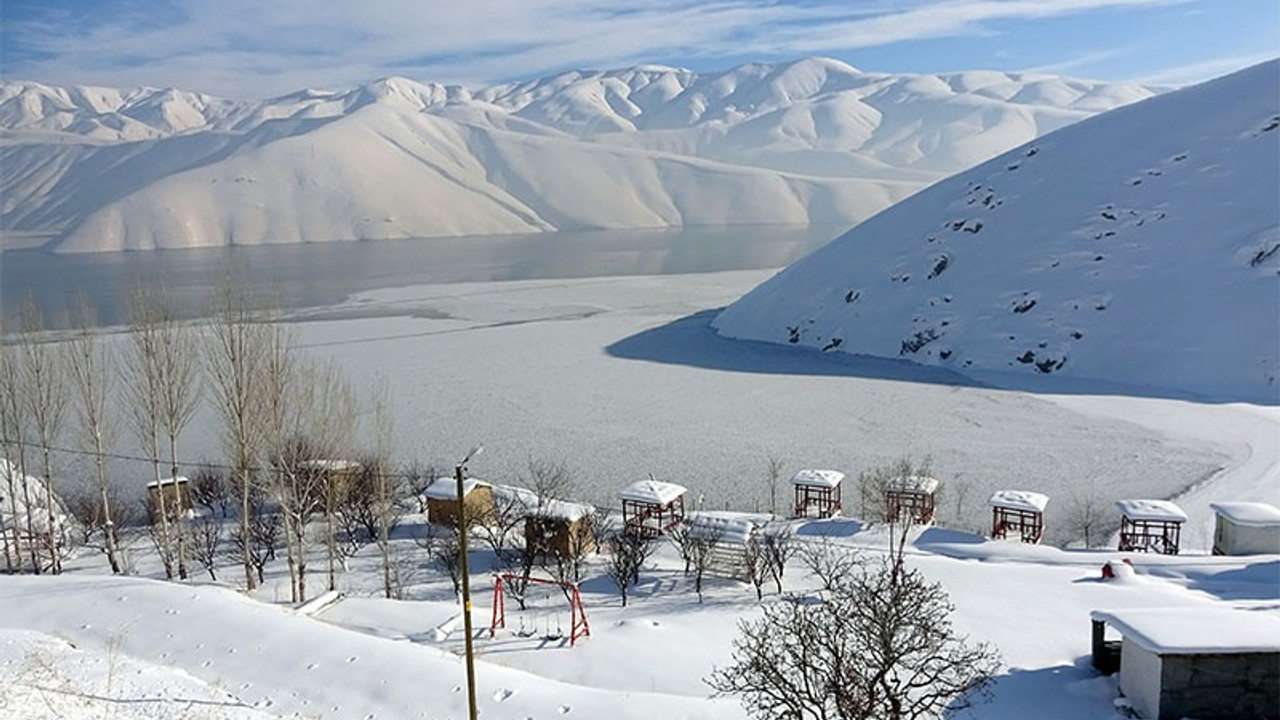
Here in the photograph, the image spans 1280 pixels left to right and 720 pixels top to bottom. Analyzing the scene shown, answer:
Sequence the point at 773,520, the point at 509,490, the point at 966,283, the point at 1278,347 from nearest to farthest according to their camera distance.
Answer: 1. the point at 773,520
2. the point at 509,490
3. the point at 1278,347
4. the point at 966,283

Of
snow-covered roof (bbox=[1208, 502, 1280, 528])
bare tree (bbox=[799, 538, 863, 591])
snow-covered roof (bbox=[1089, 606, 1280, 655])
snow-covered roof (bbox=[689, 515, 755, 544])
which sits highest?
snow-covered roof (bbox=[1089, 606, 1280, 655])

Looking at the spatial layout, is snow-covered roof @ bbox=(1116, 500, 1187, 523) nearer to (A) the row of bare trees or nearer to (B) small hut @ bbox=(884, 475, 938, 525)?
(B) small hut @ bbox=(884, 475, 938, 525)

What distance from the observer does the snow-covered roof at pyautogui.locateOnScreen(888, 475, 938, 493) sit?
73.2 feet

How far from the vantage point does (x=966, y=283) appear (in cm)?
5044

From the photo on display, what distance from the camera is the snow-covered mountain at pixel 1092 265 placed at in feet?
133

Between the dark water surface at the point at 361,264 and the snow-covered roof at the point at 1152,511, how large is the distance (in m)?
57.0

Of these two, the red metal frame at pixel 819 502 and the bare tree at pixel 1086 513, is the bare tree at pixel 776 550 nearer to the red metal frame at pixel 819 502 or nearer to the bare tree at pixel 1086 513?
the red metal frame at pixel 819 502

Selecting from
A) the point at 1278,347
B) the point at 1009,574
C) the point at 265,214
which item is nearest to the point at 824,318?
the point at 1278,347

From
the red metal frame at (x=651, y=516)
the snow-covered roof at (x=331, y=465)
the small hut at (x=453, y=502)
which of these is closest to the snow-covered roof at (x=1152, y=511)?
the red metal frame at (x=651, y=516)

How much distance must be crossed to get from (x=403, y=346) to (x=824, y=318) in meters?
26.3

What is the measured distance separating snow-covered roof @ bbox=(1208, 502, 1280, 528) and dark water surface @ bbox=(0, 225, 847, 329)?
58.9 meters

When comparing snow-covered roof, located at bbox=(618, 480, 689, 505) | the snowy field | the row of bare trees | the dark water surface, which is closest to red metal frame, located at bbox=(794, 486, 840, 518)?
the snowy field

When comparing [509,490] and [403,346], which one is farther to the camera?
[403,346]

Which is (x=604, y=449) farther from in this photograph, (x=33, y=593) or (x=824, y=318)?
(x=824, y=318)
